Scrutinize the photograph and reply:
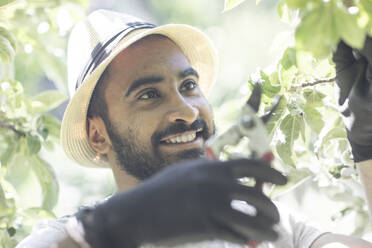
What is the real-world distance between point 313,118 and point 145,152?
527 millimetres

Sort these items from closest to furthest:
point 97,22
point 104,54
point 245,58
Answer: point 104,54 < point 97,22 < point 245,58

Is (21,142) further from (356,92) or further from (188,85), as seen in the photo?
(356,92)

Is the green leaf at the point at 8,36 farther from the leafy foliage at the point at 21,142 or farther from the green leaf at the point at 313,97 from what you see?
the green leaf at the point at 313,97

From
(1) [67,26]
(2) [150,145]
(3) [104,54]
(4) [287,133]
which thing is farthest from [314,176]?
(1) [67,26]

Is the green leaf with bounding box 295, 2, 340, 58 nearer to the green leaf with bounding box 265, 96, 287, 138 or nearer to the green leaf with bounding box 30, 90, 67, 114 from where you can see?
the green leaf with bounding box 265, 96, 287, 138

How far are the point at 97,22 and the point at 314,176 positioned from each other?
946mm

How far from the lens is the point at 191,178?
1167 millimetres

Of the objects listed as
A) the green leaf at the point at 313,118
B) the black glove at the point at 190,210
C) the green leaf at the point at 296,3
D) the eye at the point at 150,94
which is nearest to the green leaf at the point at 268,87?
the green leaf at the point at 313,118

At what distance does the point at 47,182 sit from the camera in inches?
91.4

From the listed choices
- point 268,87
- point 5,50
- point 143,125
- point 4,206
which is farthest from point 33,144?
point 268,87

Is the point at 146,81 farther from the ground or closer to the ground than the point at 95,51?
closer to the ground

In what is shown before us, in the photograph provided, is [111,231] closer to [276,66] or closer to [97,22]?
→ [276,66]

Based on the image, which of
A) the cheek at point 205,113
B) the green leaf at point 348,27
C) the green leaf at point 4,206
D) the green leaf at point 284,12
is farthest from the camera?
the green leaf at point 4,206

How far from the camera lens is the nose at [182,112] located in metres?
1.79
